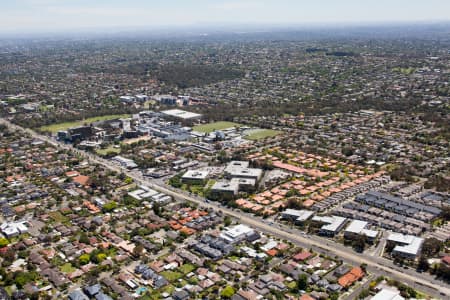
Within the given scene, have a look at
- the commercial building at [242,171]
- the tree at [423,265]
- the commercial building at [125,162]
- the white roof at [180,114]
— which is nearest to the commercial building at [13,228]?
the commercial building at [125,162]

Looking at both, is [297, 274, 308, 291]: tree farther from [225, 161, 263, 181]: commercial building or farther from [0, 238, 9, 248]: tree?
[0, 238, 9, 248]: tree

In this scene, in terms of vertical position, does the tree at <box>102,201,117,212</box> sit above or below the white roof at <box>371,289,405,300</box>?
below

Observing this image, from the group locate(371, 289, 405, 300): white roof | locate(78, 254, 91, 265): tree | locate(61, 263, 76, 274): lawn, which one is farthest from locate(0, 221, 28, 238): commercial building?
locate(371, 289, 405, 300): white roof

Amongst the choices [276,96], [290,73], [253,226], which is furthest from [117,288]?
[290,73]

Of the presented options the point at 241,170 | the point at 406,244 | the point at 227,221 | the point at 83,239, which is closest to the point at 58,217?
the point at 83,239

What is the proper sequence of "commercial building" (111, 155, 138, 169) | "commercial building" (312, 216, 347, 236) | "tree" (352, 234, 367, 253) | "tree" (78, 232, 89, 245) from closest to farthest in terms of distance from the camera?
1. "tree" (352, 234, 367, 253)
2. "tree" (78, 232, 89, 245)
3. "commercial building" (312, 216, 347, 236)
4. "commercial building" (111, 155, 138, 169)

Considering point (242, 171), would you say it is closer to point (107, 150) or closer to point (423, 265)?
point (107, 150)
